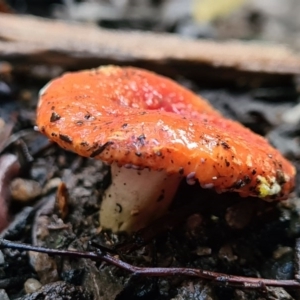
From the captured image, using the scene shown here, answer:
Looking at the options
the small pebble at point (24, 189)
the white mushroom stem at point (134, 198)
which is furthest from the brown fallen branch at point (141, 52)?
the white mushroom stem at point (134, 198)

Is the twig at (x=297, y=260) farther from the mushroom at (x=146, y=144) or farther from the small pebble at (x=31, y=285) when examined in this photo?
the small pebble at (x=31, y=285)

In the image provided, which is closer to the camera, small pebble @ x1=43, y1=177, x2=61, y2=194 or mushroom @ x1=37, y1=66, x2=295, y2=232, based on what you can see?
mushroom @ x1=37, y1=66, x2=295, y2=232

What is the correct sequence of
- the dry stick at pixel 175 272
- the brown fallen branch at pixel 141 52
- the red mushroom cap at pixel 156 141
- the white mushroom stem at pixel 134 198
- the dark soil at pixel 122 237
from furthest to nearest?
the brown fallen branch at pixel 141 52, the white mushroom stem at pixel 134 198, the dark soil at pixel 122 237, the dry stick at pixel 175 272, the red mushroom cap at pixel 156 141

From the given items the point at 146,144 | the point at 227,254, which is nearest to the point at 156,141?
the point at 146,144

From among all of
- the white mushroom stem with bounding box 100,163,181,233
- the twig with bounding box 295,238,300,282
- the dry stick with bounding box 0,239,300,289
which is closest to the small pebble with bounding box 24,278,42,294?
the dry stick with bounding box 0,239,300,289

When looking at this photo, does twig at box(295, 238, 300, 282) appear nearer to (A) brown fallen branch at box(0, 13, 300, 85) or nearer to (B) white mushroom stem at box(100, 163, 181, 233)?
(B) white mushroom stem at box(100, 163, 181, 233)

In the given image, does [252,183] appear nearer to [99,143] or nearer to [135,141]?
[135,141]

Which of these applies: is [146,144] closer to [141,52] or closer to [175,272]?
[175,272]
